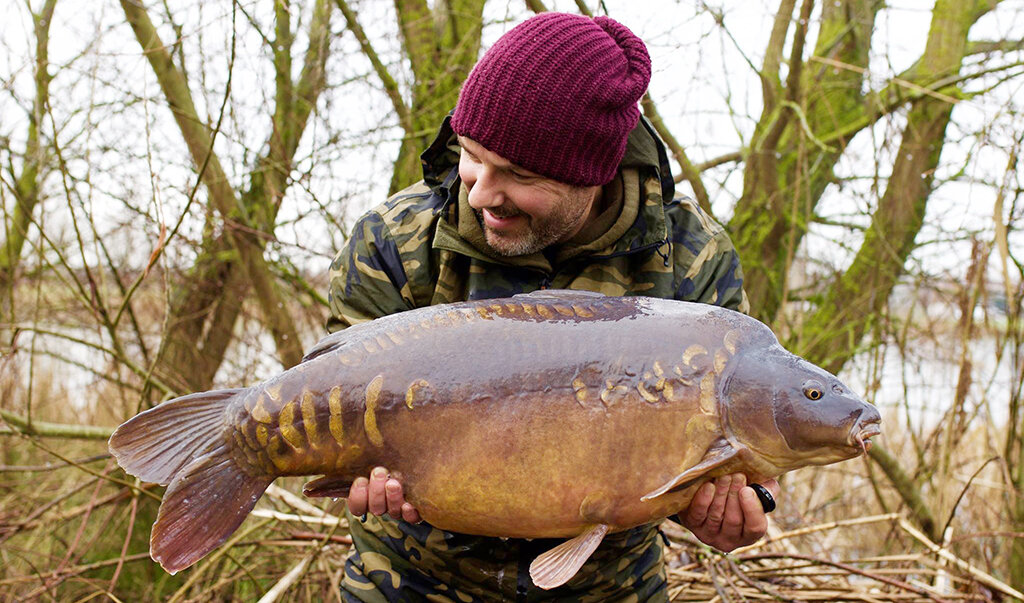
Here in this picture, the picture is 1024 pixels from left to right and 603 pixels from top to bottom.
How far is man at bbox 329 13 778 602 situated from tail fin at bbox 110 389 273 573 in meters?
0.28

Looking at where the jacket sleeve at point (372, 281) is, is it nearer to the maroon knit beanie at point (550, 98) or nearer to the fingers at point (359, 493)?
the maroon knit beanie at point (550, 98)

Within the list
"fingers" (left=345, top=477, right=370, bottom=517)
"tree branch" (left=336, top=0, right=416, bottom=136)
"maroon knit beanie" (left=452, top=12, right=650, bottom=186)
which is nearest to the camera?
"fingers" (left=345, top=477, right=370, bottom=517)

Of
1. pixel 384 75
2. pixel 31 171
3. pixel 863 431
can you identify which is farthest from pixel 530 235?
pixel 31 171

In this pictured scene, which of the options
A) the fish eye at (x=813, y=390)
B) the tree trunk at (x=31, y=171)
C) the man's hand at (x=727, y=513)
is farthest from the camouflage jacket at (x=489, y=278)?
the tree trunk at (x=31, y=171)

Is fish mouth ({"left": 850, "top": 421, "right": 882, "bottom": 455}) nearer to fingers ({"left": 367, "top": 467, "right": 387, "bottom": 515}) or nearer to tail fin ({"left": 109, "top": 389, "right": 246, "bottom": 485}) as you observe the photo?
fingers ({"left": 367, "top": 467, "right": 387, "bottom": 515})

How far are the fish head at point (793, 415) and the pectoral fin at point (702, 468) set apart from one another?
3 cm

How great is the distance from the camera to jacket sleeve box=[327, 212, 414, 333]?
6.81ft

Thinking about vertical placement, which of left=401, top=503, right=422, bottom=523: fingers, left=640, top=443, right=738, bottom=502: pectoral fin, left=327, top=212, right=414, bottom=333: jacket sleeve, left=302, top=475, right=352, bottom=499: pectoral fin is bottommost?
left=401, top=503, right=422, bottom=523: fingers

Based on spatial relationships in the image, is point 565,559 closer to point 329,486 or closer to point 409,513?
point 409,513

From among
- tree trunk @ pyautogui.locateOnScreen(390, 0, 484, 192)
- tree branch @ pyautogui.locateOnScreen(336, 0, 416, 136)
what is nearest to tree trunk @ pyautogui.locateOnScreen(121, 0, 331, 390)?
tree branch @ pyautogui.locateOnScreen(336, 0, 416, 136)

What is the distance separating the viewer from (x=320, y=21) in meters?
4.17

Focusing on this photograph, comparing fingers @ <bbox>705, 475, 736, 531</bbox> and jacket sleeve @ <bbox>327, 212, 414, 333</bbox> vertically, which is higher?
jacket sleeve @ <bbox>327, 212, 414, 333</bbox>

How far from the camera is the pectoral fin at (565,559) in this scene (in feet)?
5.25

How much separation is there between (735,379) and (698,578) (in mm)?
1542
